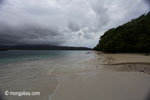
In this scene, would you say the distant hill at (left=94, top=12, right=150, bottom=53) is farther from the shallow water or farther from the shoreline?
the shallow water

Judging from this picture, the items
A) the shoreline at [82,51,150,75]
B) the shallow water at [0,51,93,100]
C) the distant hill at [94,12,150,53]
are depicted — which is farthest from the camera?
the distant hill at [94,12,150,53]

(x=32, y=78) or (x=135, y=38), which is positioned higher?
(x=135, y=38)

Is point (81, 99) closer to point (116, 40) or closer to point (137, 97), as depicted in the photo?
point (137, 97)

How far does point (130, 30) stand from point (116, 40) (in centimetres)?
425

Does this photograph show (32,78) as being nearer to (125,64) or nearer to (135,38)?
(125,64)

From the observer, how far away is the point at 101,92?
2.33 meters

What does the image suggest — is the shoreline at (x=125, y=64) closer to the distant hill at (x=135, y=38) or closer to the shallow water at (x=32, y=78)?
the shallow water at (x=32, y=78)

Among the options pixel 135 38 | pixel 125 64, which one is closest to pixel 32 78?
pixel 125 64

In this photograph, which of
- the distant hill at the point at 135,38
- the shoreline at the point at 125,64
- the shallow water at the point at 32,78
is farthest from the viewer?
the distant hill at the point at 135,38

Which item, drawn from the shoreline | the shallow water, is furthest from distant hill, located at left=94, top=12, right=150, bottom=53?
the shallow water

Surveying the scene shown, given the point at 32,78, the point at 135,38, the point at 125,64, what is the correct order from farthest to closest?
the point at 135,38
the point at 125,64
the point at 32,78

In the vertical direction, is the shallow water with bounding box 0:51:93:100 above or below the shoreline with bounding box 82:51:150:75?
below

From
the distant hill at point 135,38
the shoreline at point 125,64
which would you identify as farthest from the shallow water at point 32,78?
the distant hill at point 135,38

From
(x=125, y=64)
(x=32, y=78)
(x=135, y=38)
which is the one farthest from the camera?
(x=135, y=38)
